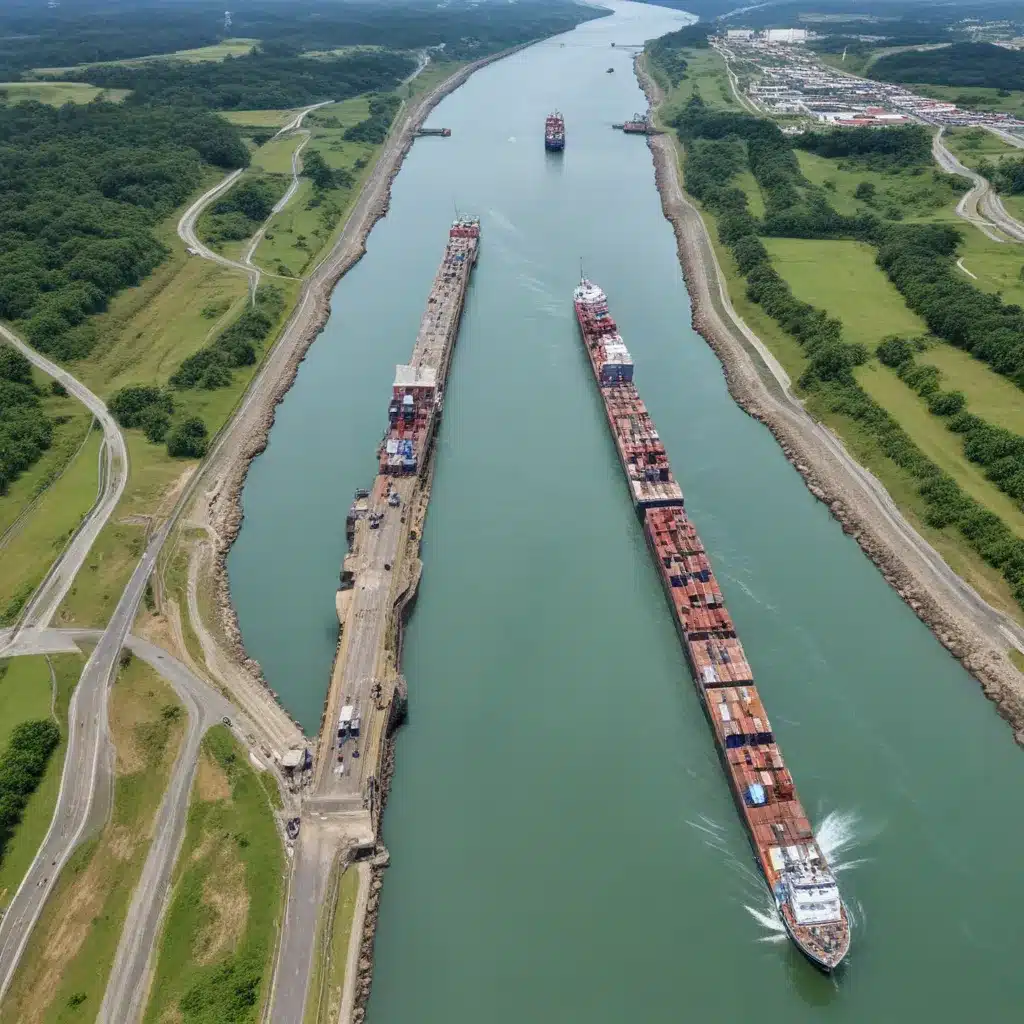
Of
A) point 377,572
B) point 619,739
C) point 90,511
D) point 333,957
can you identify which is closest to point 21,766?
point 333,957

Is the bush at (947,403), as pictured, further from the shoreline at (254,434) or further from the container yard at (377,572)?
the shoreline at (254,434)

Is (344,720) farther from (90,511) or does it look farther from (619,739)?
(90,511)

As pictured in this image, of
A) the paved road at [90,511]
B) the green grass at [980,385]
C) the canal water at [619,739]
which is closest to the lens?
the canal water at [619,739]

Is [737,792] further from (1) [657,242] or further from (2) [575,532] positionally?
(1) [657,242]

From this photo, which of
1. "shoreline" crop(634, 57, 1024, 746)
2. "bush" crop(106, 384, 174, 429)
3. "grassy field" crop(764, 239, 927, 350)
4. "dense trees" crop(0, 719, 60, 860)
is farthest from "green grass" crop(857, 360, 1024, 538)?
"bush" crop(106, 384, 174, 429)

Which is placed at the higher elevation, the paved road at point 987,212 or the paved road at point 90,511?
the paved road at point 987,212

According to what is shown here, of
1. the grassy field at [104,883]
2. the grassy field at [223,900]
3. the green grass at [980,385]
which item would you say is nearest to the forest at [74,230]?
the grassy field at [104,883]
